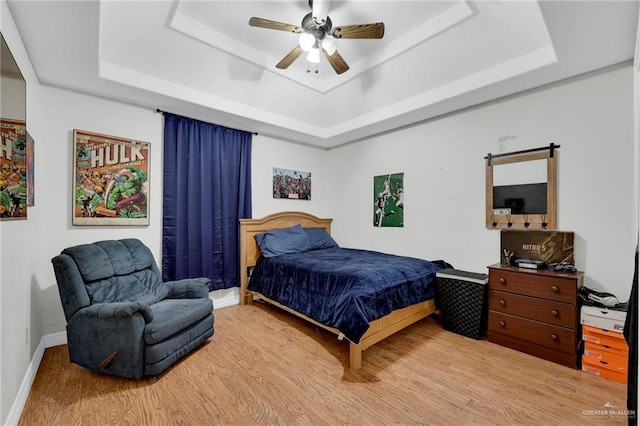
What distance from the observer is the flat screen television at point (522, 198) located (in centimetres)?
274

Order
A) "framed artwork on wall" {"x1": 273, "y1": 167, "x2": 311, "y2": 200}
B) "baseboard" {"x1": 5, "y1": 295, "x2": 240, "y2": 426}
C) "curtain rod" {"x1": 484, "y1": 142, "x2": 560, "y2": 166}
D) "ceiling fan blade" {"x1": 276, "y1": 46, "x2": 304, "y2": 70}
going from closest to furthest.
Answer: "baseboard" {"x1": 5, "y1": 295, "x2": 240, "y2": 426} → "ceiling fan blade" {"x1": 276, "y1": 46, "x2": 304, "y2": 70} → "curtain rod" {"x1": 484, "y1": 142, "x2": 560, "y2": 166} → "framed artwork on wall" {"x1": 273, "y1": 167, "x2": 311, "y2": 200}

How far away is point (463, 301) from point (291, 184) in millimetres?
2927

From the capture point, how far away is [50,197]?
8.57 feet

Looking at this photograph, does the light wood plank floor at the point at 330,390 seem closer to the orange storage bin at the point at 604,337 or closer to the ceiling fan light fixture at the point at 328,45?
the orange storage bin at the point at 604,337

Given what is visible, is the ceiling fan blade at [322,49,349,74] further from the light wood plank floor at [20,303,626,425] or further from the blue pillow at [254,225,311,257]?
the light wood plank floor at [20,303,626,425]

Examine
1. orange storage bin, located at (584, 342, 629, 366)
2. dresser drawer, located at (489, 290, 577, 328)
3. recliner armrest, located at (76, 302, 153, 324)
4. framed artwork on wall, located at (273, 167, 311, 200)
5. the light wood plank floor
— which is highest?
framed artwork on wall, located at (273, 167, 311, 200)

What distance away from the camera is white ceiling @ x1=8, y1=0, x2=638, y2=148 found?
1933 millimetres

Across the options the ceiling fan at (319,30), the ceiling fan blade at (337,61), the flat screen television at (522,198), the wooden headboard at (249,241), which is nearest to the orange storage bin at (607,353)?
the flat screen television at (522,198)

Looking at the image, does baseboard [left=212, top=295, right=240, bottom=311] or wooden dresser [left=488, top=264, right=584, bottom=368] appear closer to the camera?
wooden dresser [left=488, top=264, right=584, bottom=368]

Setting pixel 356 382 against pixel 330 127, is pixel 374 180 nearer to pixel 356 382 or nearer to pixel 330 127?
pixel 330 127

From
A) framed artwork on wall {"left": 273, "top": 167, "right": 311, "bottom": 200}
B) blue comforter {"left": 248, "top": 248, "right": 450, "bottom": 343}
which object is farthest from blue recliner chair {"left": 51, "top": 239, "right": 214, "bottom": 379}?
framed artwork on wall {"left": 273, "top": 167, "right": 311, "bottom": 200}

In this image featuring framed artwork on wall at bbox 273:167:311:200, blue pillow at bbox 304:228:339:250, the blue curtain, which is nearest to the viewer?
the blue curtain

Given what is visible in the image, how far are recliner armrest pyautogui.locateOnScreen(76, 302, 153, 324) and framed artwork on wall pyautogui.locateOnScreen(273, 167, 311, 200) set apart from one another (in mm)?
2567

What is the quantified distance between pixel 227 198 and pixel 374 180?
221cm
